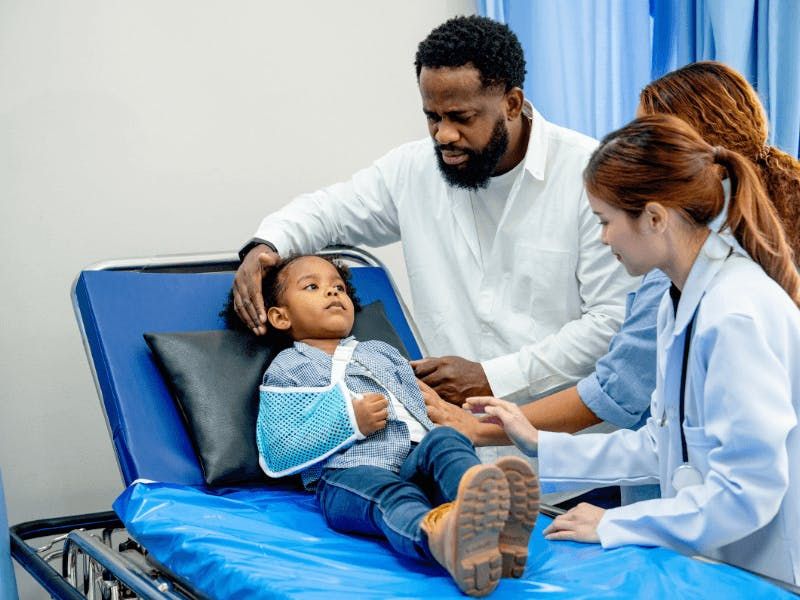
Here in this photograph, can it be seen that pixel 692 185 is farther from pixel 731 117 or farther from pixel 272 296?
pixel 272 296

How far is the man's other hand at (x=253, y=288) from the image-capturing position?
2.31 m

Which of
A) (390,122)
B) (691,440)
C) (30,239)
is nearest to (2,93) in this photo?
(30,239)

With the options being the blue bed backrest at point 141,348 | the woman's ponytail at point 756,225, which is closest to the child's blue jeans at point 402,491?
the blue bed backrest at point 141,348

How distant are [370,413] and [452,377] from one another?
429mm

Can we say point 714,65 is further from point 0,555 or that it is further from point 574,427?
point 0,555

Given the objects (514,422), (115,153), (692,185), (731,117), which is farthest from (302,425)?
(115,153)

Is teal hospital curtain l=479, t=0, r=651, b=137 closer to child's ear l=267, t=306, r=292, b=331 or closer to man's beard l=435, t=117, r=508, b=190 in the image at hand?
man's beard l=435, t=117, r=508, b=190

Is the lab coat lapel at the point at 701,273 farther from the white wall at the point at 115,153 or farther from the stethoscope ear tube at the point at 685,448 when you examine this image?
the white wall at the point at 115,153

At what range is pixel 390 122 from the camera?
3.49 metres

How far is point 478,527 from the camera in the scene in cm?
151

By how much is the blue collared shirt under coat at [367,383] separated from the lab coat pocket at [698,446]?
625 millimetres

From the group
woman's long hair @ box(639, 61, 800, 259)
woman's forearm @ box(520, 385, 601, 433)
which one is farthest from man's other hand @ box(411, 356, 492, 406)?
woman's long hair @ box(639, 61, 800, 259)

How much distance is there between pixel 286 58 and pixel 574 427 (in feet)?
5.36

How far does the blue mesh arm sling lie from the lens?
6.73 ft
